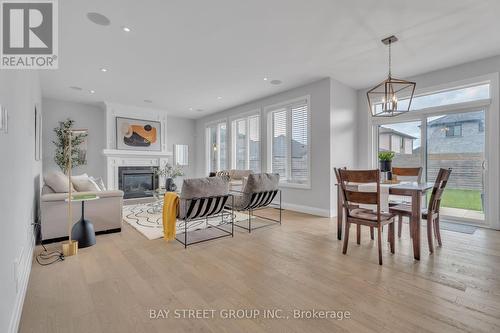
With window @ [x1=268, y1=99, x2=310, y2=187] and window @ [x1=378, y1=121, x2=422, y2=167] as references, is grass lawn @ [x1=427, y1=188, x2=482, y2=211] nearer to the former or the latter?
window @ [x1=378, y1=121, x2=422, y2=167]

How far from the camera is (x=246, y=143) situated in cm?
696

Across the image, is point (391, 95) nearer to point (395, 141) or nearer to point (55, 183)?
point (395, 141)

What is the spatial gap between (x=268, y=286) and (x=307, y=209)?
3.26m

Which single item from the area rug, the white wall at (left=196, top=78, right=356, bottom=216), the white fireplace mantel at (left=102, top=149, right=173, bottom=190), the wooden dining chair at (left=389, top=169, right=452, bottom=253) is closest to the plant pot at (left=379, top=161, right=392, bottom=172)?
the wooden dining chair at (left=389, top=169, right=452, bottom=253)

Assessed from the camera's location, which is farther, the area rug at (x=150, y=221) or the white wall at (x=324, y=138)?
the white wall at (x=324, y=138)

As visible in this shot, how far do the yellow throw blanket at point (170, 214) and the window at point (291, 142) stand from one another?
3.03 metres

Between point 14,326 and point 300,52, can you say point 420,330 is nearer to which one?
point 14,326

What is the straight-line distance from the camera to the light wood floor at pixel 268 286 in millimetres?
1627

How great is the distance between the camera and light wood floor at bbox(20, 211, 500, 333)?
1627mm

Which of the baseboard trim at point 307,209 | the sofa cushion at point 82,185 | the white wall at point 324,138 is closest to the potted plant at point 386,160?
the white wall at point 324,138

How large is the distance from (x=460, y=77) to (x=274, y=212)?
4.22m

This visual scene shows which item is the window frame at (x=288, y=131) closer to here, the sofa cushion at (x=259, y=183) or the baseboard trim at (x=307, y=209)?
the baseboard trim at (x=307, y=209)

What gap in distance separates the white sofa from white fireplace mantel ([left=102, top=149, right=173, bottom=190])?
3.52 meters

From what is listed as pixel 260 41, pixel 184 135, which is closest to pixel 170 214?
pixel 260 41
